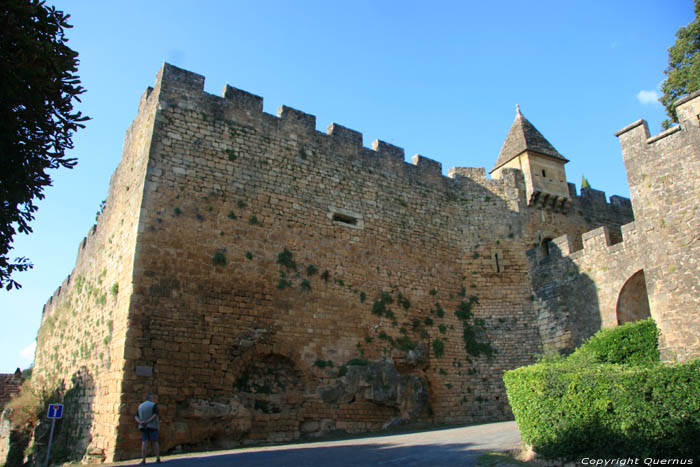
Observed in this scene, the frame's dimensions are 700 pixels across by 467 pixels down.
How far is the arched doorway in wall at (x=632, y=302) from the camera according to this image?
14.8 m

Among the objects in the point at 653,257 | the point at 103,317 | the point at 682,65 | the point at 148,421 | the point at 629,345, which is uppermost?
the point at 682,65

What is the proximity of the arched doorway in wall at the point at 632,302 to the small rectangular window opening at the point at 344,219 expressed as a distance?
313 inches

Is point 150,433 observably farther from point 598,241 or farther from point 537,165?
point 537,165

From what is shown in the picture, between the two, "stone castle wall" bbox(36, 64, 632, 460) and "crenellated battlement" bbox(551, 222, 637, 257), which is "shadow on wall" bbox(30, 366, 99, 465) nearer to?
"stone castle wall" bbox(36, 64, 632, 460)

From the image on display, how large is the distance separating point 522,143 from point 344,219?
8362mm

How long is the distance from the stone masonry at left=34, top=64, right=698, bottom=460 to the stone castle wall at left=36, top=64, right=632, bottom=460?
5cm

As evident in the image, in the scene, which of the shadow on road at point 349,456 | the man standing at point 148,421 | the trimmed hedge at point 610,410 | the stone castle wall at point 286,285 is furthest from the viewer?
the stone castle wall at point 286,285

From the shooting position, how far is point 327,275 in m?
14.3

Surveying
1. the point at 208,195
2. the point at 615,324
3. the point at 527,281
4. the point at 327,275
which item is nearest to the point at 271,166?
the point at 208,195

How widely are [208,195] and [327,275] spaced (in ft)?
12.6

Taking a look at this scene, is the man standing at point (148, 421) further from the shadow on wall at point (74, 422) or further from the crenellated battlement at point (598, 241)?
the crenellated battlement at point (598, 241)

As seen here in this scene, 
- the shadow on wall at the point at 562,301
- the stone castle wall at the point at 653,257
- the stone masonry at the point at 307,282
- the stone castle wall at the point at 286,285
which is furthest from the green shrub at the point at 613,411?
the shadow on wall at the point at 562,301

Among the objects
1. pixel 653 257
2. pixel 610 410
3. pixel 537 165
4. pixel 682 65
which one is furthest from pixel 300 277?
pixel 682 65

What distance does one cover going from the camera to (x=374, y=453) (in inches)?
346
